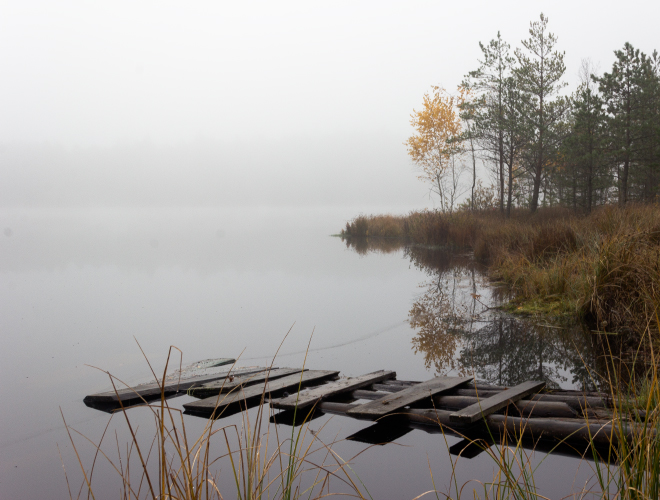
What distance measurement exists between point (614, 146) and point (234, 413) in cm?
1979

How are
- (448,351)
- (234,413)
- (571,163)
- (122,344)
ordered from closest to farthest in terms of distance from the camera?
(234,413)
(448,351)
(122,344)
(571,163)

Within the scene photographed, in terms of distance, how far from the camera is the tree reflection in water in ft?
16.1

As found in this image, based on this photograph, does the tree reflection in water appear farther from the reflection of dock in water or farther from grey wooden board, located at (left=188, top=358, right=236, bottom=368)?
grey wooden board, located at (left=188, top=358, right=236, bottom=368)

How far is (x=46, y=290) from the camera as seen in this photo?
39.2 ft

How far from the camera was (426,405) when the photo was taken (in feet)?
12.6

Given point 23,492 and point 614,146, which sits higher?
point 614,146

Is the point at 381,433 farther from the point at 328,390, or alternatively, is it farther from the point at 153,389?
the point at 153,389

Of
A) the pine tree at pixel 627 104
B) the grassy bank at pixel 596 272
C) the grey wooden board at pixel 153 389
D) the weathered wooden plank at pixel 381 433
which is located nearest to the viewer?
the weathered wooden plank at pixel 381 433

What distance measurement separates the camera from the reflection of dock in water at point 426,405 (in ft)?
10.2

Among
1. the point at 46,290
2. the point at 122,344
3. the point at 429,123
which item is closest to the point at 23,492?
the point at 122,344

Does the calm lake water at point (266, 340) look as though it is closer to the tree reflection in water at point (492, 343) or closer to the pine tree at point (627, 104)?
the tree reflection in water at point (492, 343)

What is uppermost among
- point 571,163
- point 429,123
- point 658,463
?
point 429,123

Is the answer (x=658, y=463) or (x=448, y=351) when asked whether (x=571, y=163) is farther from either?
(x=658, y=463)

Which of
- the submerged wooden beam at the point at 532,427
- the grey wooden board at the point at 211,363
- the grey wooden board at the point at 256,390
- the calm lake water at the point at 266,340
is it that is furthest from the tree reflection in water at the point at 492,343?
the grey wooden board at the point at 211,363
